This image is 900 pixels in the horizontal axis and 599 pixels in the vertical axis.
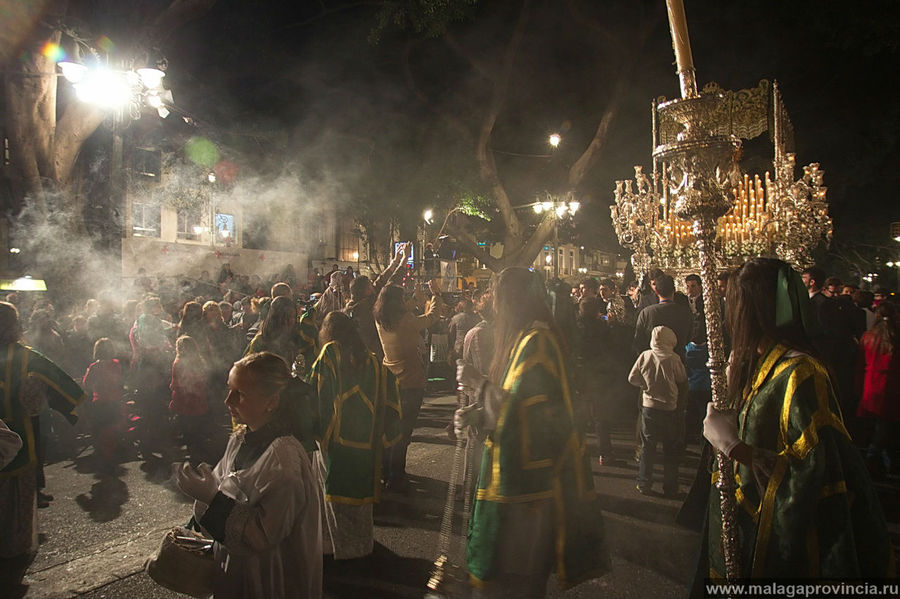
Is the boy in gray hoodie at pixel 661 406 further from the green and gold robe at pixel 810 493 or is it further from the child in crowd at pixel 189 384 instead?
the child in crowd at pixel 189 384

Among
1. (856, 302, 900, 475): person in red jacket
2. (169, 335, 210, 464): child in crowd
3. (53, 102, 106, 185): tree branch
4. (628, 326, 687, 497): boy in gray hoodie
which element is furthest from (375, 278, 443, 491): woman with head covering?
(53, 102, 106, 185): tree branch

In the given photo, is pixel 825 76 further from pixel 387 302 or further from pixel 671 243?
pixel 387 302

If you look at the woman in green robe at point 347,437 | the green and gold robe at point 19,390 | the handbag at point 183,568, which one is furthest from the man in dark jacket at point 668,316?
the green and gold robe at point 19,390

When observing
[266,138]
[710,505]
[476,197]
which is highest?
[266,138]

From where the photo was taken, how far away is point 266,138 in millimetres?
13523

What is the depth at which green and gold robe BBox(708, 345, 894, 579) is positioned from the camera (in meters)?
1.87

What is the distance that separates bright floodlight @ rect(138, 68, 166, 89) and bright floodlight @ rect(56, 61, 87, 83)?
0.79 m

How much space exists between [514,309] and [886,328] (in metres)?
5.78

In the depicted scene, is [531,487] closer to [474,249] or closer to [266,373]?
[266,373]

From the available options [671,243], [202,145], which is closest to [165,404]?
[671,243]

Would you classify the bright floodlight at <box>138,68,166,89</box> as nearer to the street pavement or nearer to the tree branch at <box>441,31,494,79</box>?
the street pavement

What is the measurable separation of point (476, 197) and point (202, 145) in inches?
422

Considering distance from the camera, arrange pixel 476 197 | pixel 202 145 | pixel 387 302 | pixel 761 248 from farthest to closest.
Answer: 1. pixel 202 145
2. pixel 476 197
3. pixel 761 248
4. pixel 387 302

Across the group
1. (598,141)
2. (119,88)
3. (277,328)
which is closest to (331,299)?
(277,328)
